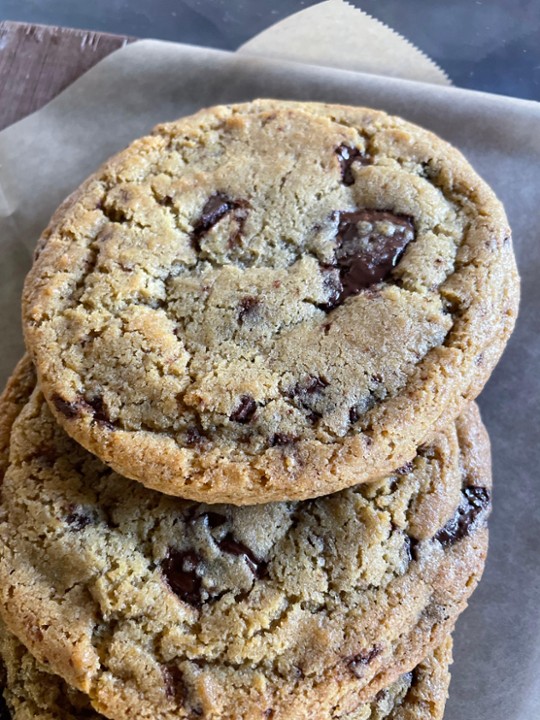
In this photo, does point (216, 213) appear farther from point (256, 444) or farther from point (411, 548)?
point (411, 548)

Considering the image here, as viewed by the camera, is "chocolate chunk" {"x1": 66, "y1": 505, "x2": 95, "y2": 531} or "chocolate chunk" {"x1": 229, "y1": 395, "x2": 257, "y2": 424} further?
"chocolate chunk" {"x1": 66, "y1": 505, "x2": 95, "y2": 531}

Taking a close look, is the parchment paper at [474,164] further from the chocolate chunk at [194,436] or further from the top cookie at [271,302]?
the chocolate chunk at [194,436]

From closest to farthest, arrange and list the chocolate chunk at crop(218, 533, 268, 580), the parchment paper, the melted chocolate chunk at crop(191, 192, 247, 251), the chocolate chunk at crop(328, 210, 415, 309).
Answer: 1. the chocolate chunk at crop(218, 533, 268, 580)
2. the chocolate chunk at crop(328, 210, 415, 309)
3. the melted chocolate chunk at crop(191, 192, 247, 251)
4. the parchment paper

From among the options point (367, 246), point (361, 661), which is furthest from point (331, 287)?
point (361, 661)

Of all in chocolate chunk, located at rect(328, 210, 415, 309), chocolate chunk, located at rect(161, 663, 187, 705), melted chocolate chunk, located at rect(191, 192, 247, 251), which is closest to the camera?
chocolate chunk, located at rect(161, 663, 187, 705)

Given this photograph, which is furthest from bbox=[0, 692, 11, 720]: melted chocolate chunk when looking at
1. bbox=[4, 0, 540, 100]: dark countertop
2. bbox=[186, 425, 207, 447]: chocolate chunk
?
bbox=[4, 0, 540, 100]: dark countertop

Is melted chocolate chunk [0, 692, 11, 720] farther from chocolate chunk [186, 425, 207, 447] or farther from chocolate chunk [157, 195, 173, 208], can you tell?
chocolate chunk [157, 195, 173, 208]

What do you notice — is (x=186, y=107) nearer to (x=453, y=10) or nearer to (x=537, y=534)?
(x=453, y=10)
